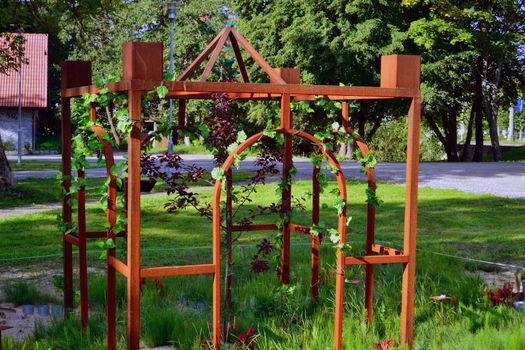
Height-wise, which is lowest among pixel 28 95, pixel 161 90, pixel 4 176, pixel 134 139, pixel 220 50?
pixel 4 176

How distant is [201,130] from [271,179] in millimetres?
15551

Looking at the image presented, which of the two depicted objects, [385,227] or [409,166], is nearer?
[409,166]

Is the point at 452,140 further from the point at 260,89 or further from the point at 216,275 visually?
the point at 216,275

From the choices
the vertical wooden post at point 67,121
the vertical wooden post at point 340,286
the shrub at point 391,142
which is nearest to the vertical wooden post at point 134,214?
the vertical wooden post at point 340,286

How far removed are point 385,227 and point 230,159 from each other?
7573mm

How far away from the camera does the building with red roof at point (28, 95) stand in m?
39.0

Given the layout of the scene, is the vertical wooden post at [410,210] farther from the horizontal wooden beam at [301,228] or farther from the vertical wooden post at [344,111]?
the horizontal wooden beam at [301,228]

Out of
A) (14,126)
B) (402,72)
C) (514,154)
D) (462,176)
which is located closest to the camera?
(402,72)

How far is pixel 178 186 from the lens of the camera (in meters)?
4.99

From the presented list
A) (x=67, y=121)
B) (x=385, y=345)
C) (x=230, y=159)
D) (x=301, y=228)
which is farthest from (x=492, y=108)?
(x=230, y=159)

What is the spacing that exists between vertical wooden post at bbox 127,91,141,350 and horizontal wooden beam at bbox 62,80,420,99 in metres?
0.09

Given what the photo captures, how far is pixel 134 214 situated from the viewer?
426 centimetres

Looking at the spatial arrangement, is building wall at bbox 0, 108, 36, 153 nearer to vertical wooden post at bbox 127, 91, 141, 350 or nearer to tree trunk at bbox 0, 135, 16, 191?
tree trunk at bbox 0, 135, 16, 191

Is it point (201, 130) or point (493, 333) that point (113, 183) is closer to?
point (201, 130)
